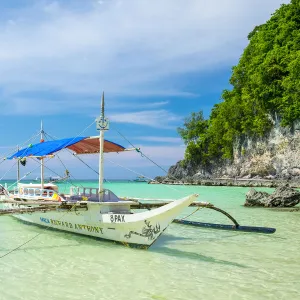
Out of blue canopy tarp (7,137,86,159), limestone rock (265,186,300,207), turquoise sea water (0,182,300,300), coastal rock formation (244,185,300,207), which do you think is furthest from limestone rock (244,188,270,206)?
blue canopy tarp (7,137,86,159)

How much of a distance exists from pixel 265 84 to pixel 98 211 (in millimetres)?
38988

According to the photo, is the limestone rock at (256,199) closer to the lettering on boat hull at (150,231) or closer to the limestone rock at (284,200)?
the limestone rock at (284,200)

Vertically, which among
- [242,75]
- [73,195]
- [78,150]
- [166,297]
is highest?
[242,75]

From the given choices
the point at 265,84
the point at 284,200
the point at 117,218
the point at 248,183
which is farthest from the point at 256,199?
the point at 248,183

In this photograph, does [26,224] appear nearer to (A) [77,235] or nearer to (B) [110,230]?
(A) [77,235]

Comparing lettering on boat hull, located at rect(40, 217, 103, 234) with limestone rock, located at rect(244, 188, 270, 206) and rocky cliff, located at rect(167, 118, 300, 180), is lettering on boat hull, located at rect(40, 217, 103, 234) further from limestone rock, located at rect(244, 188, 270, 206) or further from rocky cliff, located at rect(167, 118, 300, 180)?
Result: rocky cliff, located at rect(167, 118, 300, 180)

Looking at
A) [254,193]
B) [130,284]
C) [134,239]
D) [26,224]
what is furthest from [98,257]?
[254,193]

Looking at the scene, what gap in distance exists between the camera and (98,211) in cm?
1093

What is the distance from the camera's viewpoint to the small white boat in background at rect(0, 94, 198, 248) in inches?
380

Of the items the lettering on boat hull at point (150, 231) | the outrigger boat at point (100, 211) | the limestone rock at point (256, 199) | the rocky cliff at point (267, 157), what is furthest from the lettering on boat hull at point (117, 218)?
the rocky cliff at point (267, 157)

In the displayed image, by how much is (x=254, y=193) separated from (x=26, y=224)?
13553 mm

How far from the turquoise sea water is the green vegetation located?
32800 mm

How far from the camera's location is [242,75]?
181 feet

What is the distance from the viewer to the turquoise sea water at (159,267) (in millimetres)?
6809
